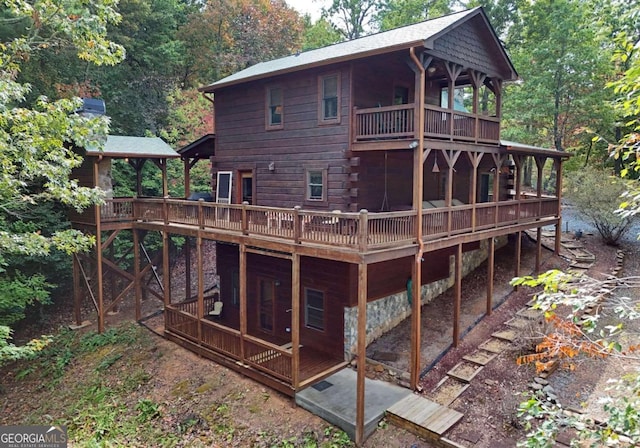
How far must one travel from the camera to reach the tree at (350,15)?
40.1 metres

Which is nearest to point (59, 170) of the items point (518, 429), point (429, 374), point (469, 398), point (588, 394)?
point (429, 374)

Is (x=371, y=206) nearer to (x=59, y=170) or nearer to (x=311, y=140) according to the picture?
(x=311, y=140)

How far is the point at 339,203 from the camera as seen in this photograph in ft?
43.2

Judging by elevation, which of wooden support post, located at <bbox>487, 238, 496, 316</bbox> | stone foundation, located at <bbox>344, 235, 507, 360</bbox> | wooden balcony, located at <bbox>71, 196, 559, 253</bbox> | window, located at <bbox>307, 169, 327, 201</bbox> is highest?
window, located at <bbox>307, 169, 327, 201</bbox>

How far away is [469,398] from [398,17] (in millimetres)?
32838

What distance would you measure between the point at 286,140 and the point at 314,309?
5.81 m

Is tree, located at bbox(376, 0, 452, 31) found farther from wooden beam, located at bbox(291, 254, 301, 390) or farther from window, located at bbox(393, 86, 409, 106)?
wooden beam, located at bbox(291, 254, 301, 390)

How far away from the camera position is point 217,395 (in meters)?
11.6

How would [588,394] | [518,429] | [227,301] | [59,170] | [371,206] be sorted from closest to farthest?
[518,429] → [588,394] → [59,170] → [371,206] → [227,301]

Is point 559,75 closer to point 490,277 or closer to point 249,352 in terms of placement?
point 490,277

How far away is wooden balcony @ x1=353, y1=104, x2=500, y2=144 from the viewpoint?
11352mm

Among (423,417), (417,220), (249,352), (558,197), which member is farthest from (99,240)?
(558,197)

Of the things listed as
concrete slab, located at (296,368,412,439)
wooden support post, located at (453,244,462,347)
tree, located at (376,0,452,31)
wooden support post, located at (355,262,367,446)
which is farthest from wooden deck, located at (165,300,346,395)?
tree, located at (376,0,452,31)

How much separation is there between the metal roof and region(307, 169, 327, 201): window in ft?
21.6
